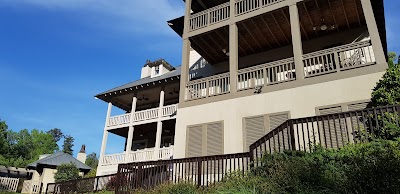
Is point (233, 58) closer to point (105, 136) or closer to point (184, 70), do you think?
point (184, 70)

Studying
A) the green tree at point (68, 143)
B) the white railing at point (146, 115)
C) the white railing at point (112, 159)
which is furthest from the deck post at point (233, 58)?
the green tree at point (68, 143)

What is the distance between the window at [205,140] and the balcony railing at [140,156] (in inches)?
202

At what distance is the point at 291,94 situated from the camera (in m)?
12.0

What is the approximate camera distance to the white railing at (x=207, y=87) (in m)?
14.5

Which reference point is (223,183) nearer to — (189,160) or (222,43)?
(189,160)

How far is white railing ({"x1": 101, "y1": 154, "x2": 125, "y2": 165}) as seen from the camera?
20.4 m

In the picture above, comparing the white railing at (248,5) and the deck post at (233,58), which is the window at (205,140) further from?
the white railing at (248,5)

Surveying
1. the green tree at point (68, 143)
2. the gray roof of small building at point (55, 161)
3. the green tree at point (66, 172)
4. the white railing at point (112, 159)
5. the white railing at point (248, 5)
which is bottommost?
the green tree at point (66, 172)

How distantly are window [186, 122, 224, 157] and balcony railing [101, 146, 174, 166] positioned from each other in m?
5.14

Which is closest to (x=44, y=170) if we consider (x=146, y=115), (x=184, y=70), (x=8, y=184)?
(x=8, y=184)

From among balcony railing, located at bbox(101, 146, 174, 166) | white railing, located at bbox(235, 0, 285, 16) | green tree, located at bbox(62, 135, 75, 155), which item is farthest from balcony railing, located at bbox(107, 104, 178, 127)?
green tree, located at bbox(62, 135, 75, 155)

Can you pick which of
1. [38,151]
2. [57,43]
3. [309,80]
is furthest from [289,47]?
[38,151]

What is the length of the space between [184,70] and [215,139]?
4339 mm

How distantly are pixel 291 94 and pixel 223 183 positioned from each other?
5.83 meters
